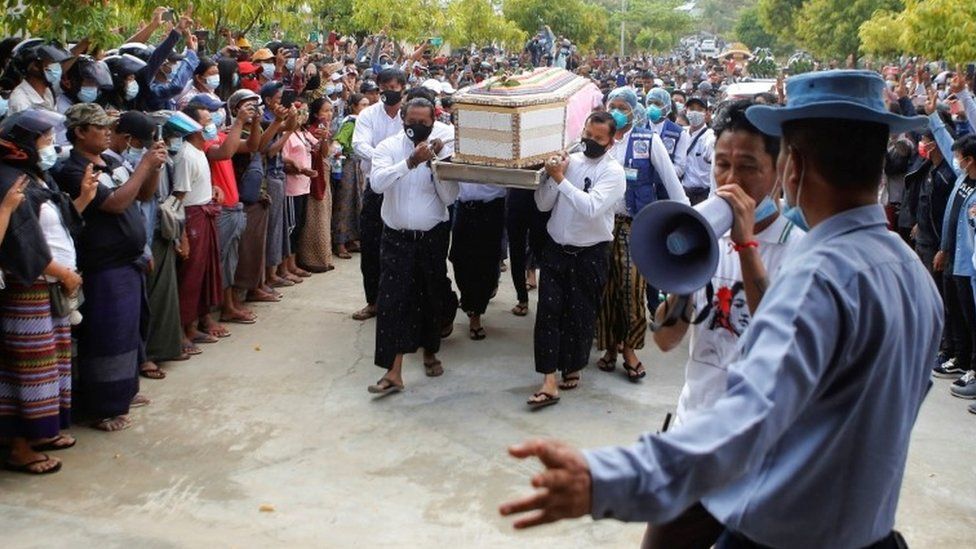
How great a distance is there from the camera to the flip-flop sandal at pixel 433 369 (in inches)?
289

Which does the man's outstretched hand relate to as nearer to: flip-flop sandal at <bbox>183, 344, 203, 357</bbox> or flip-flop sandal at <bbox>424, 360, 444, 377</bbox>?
flip-flop sandal at <bbox>424, 360, 444, 377</bbox>

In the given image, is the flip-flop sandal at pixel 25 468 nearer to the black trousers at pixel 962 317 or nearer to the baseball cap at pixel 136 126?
the baseball cap at pixel 136 126

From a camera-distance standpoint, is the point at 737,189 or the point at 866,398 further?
the point at 737,189

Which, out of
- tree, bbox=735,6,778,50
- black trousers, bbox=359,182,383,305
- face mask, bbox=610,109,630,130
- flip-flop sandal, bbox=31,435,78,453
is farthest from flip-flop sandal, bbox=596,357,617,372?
tree, bbox=735,6,778,50

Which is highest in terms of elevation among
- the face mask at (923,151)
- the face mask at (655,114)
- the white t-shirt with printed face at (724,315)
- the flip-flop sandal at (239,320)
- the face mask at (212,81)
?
the face mask at (212,81)

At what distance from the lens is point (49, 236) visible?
5.49 m

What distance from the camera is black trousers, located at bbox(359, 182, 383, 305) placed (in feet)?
27.5

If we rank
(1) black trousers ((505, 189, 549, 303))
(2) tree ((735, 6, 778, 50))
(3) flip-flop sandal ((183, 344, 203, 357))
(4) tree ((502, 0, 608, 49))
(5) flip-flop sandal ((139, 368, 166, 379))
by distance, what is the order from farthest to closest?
1. (2) tree ((735, 6, 778, 50))
2. (4) tree ((502, 0, 608, 49))
3. (1) black trousers ((505, 189, 549, 303))
4. (3) flip-flop sandal ((183, 344, 203, 357))
5. (5) flip-flop sandal ((139, 368, 166, 379))

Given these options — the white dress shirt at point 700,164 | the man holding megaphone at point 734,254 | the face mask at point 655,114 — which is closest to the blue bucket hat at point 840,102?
the man holding megaphone at point 734,254

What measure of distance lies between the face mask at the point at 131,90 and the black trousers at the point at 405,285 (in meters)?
2.32

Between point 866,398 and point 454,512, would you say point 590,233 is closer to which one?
point 454,512

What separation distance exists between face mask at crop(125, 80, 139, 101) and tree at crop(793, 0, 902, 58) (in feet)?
127

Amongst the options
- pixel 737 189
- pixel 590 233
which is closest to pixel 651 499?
pixel 737 189

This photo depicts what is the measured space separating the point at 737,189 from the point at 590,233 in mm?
3875
